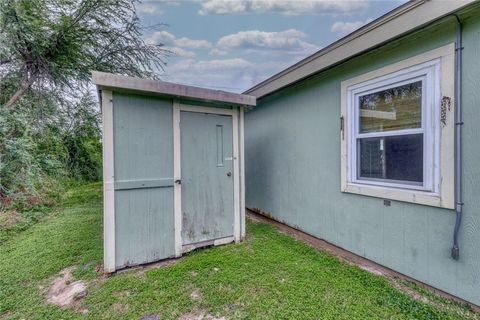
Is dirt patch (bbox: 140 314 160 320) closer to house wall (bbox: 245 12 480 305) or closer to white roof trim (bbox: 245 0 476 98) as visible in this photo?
house wall (bbox: 245 12 480 305)

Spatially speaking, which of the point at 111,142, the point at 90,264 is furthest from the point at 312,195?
the point at 90,264

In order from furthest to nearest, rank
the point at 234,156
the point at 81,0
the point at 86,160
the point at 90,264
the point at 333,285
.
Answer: the point at 86,160 → the point at 81,0 → the point at 234,156 → the point at 90,264 → the point at 333,285

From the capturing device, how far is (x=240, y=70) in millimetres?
9727

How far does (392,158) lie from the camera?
2318mm

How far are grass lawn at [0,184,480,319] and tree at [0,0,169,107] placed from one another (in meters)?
3.90

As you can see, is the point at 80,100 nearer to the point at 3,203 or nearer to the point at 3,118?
the point at 3,118

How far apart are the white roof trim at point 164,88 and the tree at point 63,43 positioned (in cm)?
391

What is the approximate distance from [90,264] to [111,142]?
4.90 ft

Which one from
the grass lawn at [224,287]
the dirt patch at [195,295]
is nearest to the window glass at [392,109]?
the grass lawn at [224,287]

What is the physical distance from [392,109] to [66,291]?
3644mm

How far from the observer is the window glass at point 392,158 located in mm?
2096

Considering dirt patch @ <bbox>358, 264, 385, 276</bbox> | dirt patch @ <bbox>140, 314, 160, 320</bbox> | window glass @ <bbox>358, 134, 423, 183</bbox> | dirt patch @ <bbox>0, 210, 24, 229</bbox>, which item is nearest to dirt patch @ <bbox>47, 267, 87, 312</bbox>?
dirt patch @ <bbox>140, 314, 160, 320</bbox>

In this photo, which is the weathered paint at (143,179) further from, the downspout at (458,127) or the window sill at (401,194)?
the downspout at (458,127)

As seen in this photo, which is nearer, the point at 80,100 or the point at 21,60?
the point at 21,60
